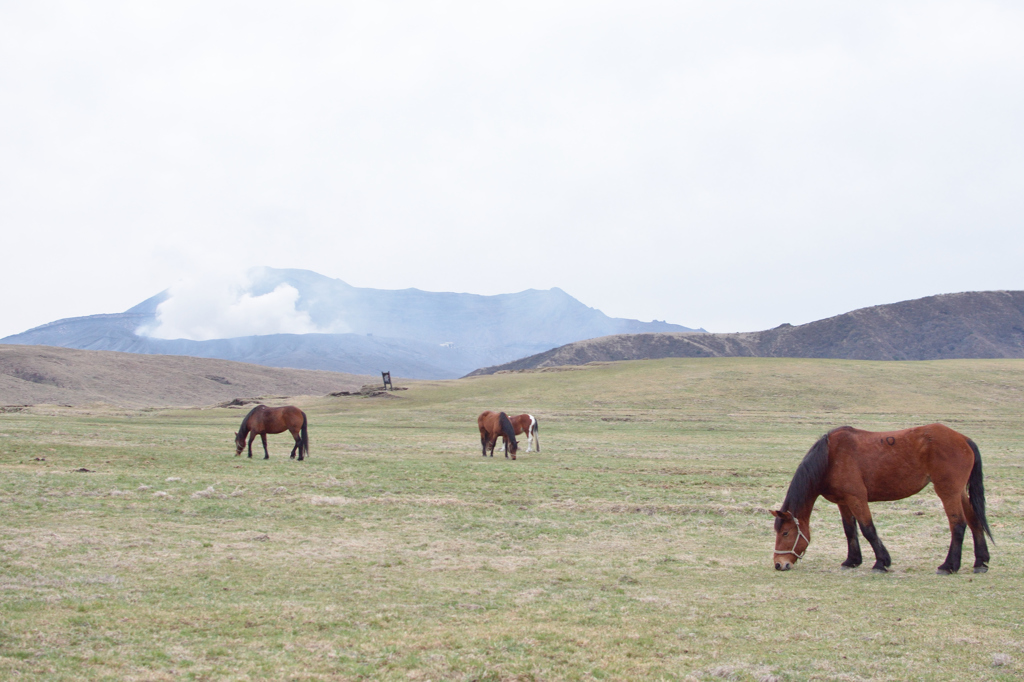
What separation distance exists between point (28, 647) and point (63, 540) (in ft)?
18.2

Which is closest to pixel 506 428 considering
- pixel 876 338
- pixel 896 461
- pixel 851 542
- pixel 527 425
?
pixel 527 425

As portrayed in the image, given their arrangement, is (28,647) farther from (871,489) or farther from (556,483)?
(556,483)

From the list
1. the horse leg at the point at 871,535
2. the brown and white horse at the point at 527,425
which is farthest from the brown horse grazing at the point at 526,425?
the horse leg at the point at 871,535

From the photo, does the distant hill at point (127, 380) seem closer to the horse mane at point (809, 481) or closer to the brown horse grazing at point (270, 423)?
the brown horse grazing at point (270, 423)

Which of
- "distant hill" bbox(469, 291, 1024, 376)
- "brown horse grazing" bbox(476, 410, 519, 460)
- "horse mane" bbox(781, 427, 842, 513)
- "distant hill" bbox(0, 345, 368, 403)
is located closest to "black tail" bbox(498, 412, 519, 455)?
"brown horse grazing" bbox(476, 410, 519, 460)

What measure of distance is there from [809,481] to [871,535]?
1100 mm

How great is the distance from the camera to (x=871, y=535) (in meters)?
10.6

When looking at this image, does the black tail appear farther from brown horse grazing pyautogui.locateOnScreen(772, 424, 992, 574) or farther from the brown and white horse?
brown horse grazing pyautogui.locateOnScreen(772, 424, 992, 574)

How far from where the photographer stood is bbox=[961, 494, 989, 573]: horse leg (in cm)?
1066

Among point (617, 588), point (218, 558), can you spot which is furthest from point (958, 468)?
point (218, 558)

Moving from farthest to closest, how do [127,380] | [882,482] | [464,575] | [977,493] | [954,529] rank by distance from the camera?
[127,380], [882,482], [977,493], [954,529], [464,575]

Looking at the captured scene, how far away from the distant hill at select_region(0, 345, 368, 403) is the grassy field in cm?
7365

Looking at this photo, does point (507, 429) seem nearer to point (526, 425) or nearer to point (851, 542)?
point (526, 425)

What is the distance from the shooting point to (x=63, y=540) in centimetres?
1147
